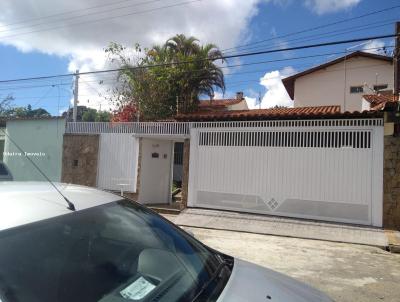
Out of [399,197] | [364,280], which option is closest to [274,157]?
[399,197]

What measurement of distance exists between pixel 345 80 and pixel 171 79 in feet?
33.4

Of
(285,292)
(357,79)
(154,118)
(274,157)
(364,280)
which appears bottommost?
(364,280)

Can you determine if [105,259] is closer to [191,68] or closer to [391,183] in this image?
[391,183]

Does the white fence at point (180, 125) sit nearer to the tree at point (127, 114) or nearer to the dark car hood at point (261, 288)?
the tree at point (127, 114)

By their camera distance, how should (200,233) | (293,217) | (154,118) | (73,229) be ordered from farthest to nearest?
(154,118), (293,217), (200,233), (73,229)

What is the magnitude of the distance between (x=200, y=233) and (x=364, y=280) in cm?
455

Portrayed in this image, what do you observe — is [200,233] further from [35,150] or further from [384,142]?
[35,150]

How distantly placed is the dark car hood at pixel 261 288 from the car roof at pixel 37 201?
3.13ft

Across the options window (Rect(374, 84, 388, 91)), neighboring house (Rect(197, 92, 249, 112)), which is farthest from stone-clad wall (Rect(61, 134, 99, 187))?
window (Rect(374, 84, 388, 91))

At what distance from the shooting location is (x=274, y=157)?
11.5 meters

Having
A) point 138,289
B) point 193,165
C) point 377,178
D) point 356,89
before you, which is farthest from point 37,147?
point 356,89

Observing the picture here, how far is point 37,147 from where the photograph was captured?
15711mm

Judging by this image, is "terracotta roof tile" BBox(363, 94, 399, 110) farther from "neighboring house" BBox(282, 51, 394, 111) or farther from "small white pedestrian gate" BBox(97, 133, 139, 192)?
"neighboring house" BBox(282, 51, 394, 111)

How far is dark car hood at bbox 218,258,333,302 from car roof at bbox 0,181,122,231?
0.95 meters
